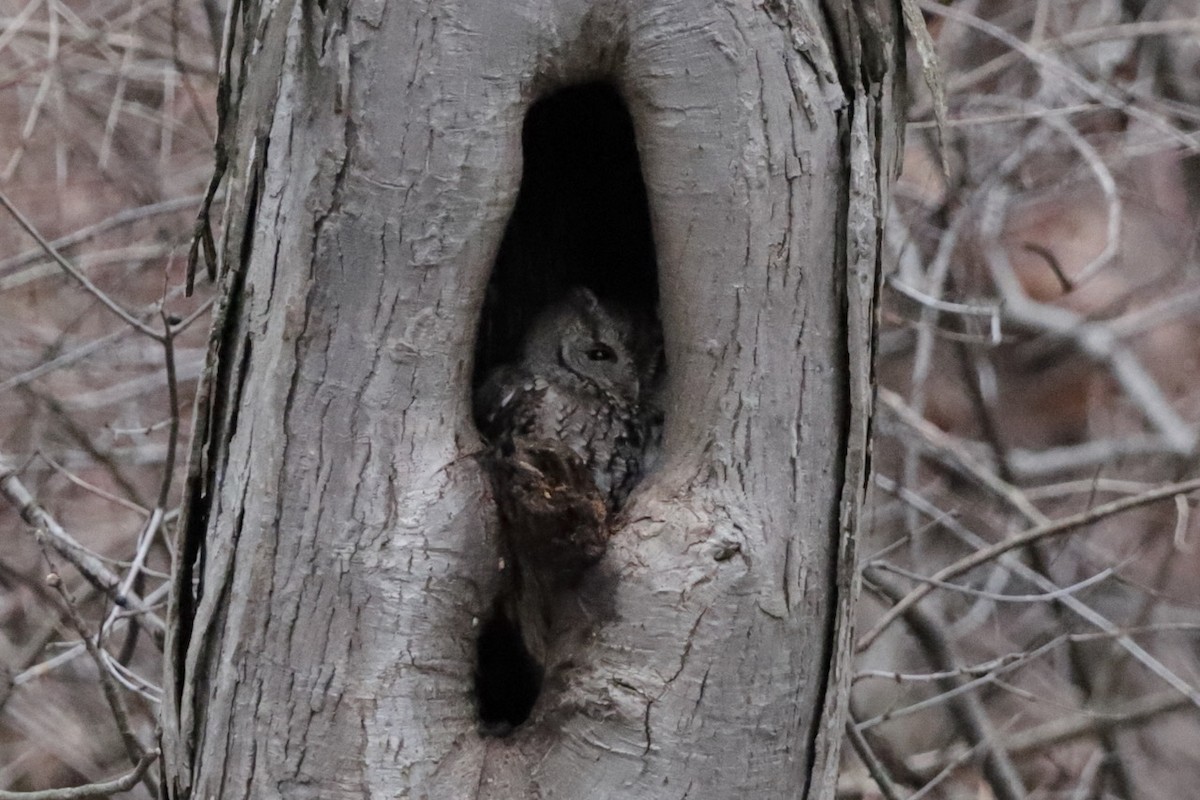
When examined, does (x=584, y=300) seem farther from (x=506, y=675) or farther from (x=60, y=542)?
(x=60, y=542)

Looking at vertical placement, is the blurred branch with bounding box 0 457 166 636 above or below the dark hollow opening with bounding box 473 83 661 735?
below

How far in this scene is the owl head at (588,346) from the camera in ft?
5.26

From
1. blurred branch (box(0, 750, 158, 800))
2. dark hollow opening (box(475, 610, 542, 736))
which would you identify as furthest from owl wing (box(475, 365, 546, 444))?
blurred branch (box(0, 750, 158, 800))

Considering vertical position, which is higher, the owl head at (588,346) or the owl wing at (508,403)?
the owl head at (588,346)

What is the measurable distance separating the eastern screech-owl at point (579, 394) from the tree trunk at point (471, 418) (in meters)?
0.19

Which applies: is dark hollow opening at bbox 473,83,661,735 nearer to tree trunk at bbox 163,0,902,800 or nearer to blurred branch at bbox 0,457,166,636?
tree trunk at bbox 163,0,902,800

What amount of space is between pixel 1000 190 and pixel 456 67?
2.17m

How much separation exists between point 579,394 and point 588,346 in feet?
0.29

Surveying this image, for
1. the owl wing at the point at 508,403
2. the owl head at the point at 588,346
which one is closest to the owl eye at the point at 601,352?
the owl head at the point at 588,346

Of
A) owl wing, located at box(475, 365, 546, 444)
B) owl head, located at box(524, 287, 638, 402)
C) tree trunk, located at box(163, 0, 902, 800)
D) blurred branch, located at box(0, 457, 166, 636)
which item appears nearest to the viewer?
tree trunk, located at box(163, 0, 902, 800)

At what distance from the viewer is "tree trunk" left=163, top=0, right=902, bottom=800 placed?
1185mm

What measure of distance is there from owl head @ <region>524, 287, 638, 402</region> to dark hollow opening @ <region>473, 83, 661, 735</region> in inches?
1.1

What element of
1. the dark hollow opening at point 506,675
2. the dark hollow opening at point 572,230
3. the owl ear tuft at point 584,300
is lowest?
the dark hollow opening at point 506,675

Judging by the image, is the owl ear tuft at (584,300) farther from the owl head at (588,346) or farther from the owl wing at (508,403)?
the owl wing at (508,403)
